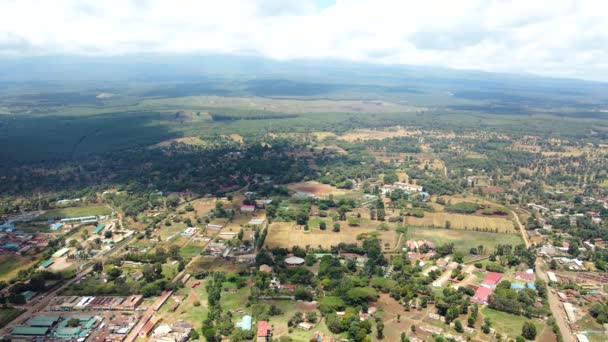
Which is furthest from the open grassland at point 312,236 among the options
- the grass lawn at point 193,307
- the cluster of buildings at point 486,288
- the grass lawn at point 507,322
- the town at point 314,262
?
the grass lawn at point 507,322

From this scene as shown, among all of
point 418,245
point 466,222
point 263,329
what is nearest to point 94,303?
point 263,329

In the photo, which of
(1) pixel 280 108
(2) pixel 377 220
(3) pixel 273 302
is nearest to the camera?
(3) pixel 273 302

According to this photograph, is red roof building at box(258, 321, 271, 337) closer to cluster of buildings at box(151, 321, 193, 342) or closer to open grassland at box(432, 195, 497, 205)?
cluster of buildings at box(151, 321, 193, 342)

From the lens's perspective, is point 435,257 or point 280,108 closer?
point 435,257

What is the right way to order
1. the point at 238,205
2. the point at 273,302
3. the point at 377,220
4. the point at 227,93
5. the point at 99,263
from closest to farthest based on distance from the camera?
the point at 273,302 → the point at 99,263 → the point at 377,220 → the point at 238,205 → the point at 227,93

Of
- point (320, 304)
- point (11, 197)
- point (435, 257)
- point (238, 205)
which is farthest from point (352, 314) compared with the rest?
point (11, 197)

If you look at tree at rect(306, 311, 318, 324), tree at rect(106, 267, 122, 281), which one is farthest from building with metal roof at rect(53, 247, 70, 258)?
tree at rect(306, 311, 318, 324)

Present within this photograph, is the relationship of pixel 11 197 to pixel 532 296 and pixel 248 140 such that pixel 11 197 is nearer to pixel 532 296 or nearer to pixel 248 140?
pixel 248 140
